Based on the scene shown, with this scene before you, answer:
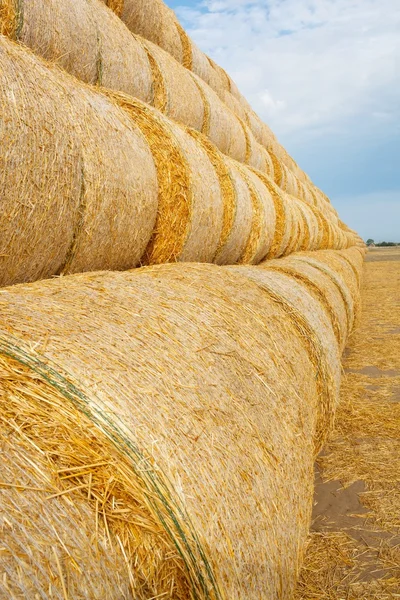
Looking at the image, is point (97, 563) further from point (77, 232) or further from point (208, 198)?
point (208, 198)

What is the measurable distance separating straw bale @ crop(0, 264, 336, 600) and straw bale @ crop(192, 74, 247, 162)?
3742 millimetres

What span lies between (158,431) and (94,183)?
54.4 inches

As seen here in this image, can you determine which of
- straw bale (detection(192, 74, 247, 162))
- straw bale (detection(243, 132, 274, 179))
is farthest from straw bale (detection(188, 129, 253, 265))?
straw bale (detection(243, 132, 274, 179))

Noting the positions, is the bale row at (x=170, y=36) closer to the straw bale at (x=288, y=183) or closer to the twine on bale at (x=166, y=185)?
the twine on bale at (x=166, y=185)

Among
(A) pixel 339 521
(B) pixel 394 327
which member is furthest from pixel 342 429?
(B) pixel 394 327

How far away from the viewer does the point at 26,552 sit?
1140mm

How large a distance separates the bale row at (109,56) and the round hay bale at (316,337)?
161cm

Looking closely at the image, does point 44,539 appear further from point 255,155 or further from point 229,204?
point 255,155

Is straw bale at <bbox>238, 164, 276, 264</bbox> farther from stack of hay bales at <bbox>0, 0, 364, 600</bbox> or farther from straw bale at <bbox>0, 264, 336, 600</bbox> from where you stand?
straw bale at <bbox>0, 264, 336, 600</bbox>

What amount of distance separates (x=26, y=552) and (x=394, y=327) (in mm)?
7674

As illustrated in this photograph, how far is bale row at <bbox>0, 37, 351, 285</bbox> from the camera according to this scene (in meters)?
2.06

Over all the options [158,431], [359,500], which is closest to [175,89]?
[359,500]

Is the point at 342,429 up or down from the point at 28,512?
down

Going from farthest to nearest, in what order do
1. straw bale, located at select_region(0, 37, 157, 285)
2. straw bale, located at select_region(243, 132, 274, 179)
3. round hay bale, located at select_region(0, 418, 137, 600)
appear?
1. straw bale, located at select_region(243, 132, 274, 179)
2. straw bale, located at select_region(0, 37, 157, 285)
3. round hay bale, located at select_region(0, 418, 137, 600)
